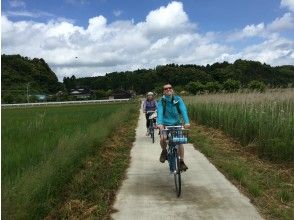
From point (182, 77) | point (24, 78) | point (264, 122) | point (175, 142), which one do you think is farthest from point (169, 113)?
point (182, 77)

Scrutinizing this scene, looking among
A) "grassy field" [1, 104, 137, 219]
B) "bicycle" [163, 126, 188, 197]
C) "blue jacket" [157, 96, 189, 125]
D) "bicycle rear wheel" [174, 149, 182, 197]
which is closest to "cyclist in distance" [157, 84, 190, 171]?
"blue jacket" [157, 96, 189, 125]

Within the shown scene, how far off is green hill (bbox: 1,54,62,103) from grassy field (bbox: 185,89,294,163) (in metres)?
43.4

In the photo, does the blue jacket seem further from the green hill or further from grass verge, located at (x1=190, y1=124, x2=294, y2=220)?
the green hill

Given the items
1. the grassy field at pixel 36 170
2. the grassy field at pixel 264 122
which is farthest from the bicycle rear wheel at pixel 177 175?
the grassy field at pixel 264 122

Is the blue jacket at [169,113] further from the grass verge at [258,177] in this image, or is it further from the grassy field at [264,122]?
the grassy field at [264,122]

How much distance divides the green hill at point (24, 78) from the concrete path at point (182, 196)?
49571 mm

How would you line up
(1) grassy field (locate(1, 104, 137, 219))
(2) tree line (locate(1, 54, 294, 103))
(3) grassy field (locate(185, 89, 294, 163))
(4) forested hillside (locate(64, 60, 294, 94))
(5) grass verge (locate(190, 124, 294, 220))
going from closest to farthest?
(1) grassy field (locate(1, 104, 137, 219)) → (5) grass verge (locate(190, 124, 294, 220)) → (3) grassy field (locate(185, 89, 294, 163)) → (2) tree line (locate(1, 54, 294, 103)) → (4) forested hillside (locate(64, 60, 294, 94))

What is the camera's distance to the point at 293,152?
1079 cm

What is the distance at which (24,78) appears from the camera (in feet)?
240

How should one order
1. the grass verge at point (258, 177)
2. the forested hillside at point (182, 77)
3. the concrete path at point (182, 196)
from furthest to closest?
the forested hillside at point (182, 77)
the grass verge at point (258, 177)
the concrete path at point (182, 196)

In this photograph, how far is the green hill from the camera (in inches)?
2765

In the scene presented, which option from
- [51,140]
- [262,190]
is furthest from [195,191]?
[51,140]

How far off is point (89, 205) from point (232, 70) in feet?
292

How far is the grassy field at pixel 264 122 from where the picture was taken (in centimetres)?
1139
